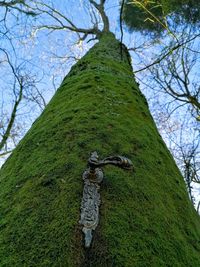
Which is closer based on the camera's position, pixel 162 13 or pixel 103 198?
pixel 103 198

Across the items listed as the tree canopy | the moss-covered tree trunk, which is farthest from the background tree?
the tree canopy

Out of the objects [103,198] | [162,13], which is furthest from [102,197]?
[162,13]

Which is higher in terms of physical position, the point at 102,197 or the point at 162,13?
the point at 162,13

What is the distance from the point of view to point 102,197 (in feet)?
3.34

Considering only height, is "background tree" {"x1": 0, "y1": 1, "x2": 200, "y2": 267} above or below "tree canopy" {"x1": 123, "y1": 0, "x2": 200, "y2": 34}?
below

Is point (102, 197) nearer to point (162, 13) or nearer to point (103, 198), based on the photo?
point (103, 198)

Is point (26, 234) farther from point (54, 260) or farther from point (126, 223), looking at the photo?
point (126, 223)

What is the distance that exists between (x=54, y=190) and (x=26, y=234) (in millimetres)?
192

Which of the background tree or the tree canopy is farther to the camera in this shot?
the tree canopy

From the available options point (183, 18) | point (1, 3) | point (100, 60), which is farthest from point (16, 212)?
point (183, 18)

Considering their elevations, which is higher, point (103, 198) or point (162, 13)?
point (162, 13)

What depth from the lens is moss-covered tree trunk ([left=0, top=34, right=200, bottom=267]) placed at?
0.86 m

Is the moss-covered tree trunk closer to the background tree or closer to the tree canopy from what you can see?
the background tree

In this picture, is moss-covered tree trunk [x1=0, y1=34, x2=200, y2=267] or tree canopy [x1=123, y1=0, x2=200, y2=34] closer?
moss-covered tree trunk [x1=0, y1=34, x2=200, y2=267]
